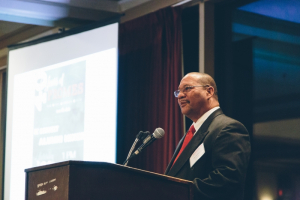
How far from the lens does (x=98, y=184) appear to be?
1.84m

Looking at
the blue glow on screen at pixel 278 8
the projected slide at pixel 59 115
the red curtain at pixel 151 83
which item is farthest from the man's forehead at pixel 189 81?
the projected slide at pixel 59 115

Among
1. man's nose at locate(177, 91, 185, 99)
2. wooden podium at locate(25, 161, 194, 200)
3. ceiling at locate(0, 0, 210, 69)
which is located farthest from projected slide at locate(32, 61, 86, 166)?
wooden podium at locate(25, 161, 194, 200)

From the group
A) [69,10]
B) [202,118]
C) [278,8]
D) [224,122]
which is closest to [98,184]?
[224,122]

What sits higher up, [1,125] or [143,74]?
[143,74]

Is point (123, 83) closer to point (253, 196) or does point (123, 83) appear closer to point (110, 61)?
point (110, 61)

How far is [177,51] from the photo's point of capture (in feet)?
14.1

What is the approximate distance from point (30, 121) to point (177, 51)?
1691 millimetres

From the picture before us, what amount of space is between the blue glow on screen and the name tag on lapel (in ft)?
5.93

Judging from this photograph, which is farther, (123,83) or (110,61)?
(123,83)

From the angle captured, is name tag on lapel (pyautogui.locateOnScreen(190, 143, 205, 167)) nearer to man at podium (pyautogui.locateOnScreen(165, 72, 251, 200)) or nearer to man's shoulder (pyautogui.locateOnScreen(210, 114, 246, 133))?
man at podium (pyautogui.locateOnScreen(165, 72, 251, 200))

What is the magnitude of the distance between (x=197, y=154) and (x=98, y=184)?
0.64 meters

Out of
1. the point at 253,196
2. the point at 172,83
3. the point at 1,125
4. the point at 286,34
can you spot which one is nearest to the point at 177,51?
the point at 172,83

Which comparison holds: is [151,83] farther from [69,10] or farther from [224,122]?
[224,122]

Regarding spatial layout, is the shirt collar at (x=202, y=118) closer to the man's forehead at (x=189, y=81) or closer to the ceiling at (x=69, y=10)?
the man's forehead at (x=189, y=81)
